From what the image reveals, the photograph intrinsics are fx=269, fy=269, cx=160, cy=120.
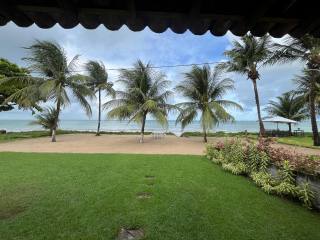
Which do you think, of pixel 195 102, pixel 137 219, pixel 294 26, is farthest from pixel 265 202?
pixel 195 102

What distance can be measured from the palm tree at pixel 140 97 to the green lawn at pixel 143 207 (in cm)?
803

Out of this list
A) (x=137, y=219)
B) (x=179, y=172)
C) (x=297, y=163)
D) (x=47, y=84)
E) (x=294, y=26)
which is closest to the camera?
(x=294, y=26)

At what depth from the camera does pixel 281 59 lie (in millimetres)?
15523

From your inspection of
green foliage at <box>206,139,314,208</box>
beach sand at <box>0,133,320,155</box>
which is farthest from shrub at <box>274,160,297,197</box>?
beach sand at <box>0,133,320,155</box>

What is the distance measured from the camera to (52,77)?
16047mm

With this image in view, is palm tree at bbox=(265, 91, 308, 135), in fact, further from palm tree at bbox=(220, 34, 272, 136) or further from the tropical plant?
the tropical plant

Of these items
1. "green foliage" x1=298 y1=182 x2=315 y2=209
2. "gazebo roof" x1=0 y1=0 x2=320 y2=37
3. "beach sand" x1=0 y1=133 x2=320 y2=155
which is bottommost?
"green foliage" x1=298 y1=182 x2=315 y2=209

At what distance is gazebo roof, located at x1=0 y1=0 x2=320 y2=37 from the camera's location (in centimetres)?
240

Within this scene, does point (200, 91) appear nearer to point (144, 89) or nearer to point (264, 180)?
point (144, 89)

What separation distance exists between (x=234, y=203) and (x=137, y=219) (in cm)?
181

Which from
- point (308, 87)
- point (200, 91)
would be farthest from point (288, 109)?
point (200, 91)

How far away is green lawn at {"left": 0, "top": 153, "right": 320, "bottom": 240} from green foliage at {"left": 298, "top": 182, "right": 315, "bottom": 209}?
5.8 inches

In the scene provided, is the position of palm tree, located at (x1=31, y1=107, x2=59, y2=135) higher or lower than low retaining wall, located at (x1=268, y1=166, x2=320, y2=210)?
higher

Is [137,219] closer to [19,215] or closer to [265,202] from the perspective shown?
[19,215]
